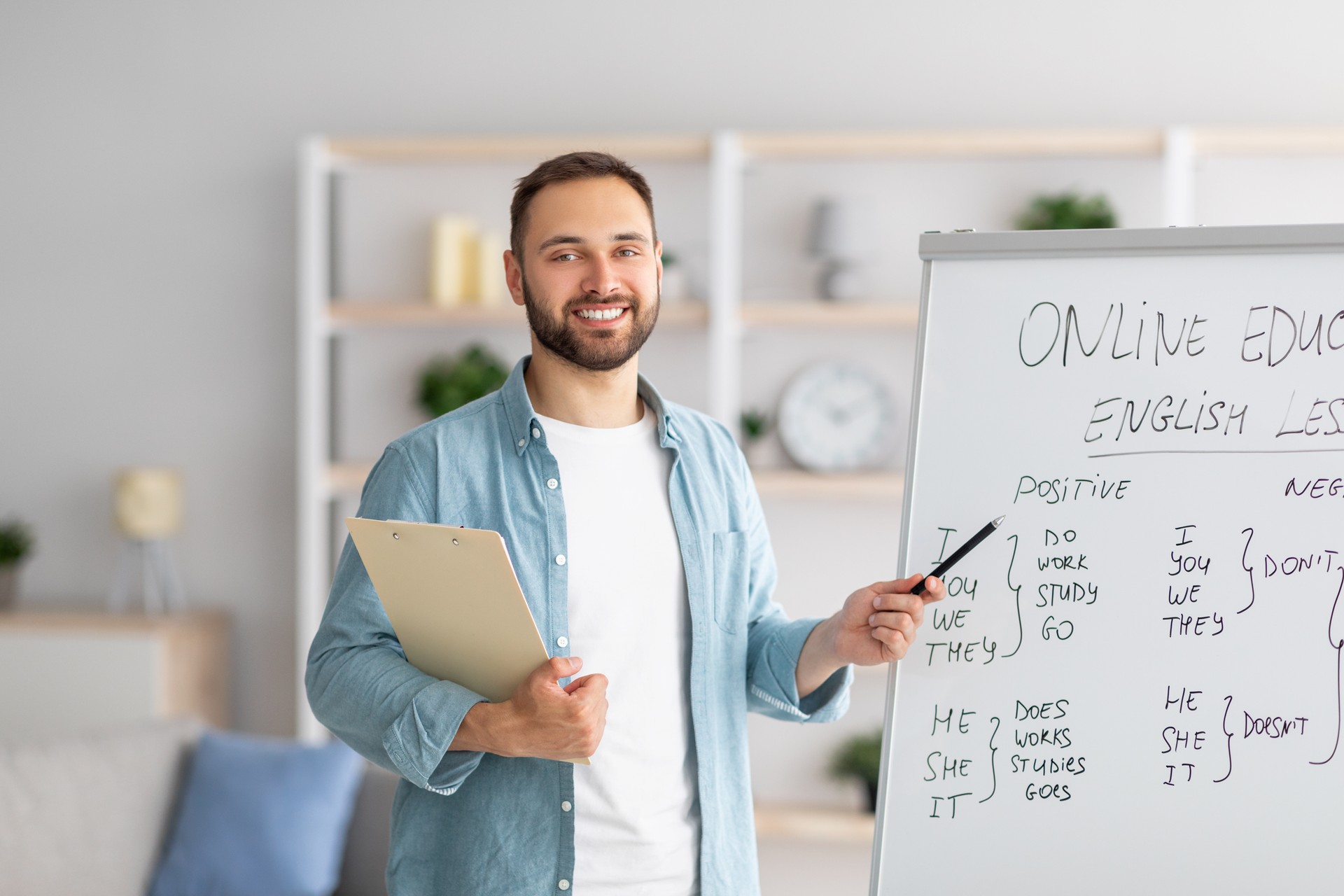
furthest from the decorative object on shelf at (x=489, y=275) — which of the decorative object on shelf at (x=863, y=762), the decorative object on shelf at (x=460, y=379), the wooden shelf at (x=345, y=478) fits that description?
the decorative object on shelf at (x=863, y=762)

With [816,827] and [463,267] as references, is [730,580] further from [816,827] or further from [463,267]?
[463,267]

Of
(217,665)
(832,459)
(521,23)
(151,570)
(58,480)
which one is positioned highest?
(521,23)

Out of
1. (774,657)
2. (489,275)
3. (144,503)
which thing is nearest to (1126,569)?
(774,657)

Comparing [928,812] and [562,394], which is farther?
[562,394]

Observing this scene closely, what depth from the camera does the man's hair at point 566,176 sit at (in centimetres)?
144

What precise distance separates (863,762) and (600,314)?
2.20 metres

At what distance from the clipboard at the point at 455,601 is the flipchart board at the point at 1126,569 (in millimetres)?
445

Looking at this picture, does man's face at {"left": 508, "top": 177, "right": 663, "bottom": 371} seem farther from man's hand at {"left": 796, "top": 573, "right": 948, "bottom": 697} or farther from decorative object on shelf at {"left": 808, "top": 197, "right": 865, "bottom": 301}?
decorative object on shelf at {"left": 808, "top": 197, "right": 865, "bottom": 301}

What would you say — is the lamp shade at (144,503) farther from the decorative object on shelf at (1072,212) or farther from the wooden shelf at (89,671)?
the decorative object on shelf at (1072,212)

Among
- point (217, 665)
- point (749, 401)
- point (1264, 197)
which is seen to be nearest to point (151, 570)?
point (217, 665)

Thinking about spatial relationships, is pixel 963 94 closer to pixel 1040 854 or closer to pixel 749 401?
pixel 749 401

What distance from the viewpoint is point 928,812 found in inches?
53.2

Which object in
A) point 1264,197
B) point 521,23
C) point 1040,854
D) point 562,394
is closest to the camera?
point 1040,854

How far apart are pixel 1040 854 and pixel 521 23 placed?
292 cm
